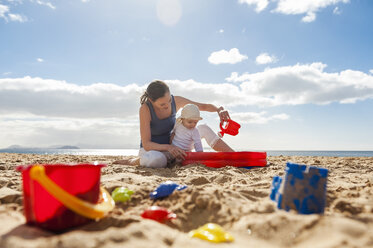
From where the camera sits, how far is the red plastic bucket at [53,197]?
133 cm

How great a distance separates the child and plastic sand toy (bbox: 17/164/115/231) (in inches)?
107

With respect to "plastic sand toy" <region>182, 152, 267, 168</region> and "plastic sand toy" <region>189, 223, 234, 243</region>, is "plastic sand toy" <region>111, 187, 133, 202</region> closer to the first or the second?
"plastic sand toy" <region>189, 223, 234, 243</region>

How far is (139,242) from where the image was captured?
1.21m

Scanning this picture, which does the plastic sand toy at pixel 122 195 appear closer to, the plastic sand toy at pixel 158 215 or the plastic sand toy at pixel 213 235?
the plastic sand toy at pixel 158 215

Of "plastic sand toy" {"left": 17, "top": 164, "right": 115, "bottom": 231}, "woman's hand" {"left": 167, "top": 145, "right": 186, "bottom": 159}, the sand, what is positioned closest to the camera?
the sand

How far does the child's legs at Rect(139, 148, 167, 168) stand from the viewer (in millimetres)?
3939

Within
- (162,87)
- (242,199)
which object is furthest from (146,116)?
(242,199)

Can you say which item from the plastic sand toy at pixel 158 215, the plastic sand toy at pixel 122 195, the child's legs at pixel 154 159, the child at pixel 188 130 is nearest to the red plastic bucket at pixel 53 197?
the plastic sand toy at pixel 158 215

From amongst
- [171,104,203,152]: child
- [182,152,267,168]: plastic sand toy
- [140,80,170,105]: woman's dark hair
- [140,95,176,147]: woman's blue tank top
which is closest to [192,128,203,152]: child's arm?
[171,104,203,152]: child

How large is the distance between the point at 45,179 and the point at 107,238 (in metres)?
0.41

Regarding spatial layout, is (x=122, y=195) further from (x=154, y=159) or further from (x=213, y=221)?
(x=154, y=159)

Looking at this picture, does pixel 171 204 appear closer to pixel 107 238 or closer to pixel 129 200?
pixel 129 200

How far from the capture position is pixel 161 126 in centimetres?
428

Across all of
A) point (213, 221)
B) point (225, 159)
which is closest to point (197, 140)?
point (225, 159)
